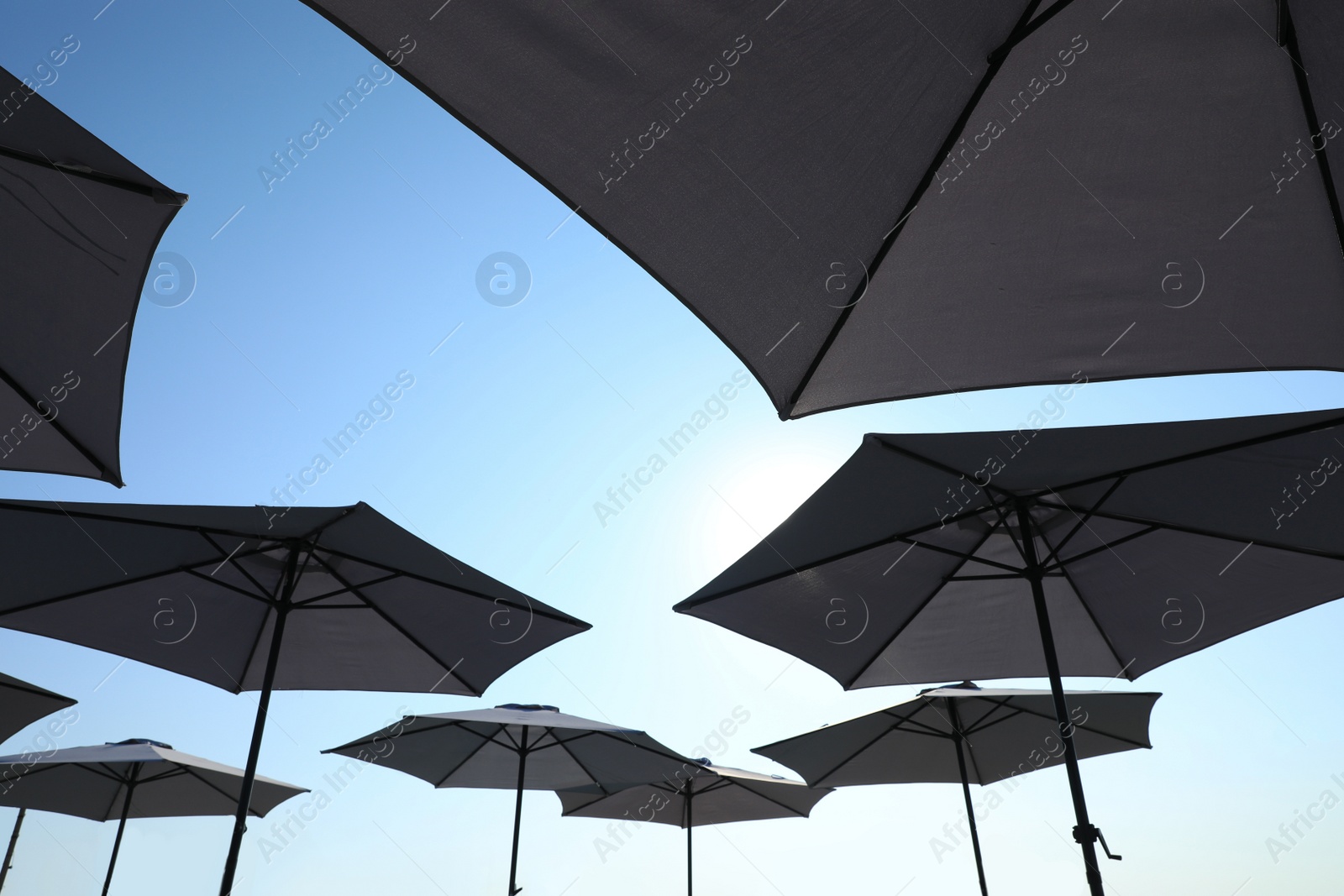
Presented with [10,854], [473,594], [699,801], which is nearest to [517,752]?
[699,801]

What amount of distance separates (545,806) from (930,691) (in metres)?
8.47

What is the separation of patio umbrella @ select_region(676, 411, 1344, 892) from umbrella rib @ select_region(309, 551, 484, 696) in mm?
2054

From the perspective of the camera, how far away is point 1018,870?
389 inches

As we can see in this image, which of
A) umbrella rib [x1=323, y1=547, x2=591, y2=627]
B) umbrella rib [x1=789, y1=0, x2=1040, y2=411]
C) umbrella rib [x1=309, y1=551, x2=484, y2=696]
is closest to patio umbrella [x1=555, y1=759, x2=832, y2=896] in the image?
umbrella rib [x1=309, y1=551, x2=484, y2=696]

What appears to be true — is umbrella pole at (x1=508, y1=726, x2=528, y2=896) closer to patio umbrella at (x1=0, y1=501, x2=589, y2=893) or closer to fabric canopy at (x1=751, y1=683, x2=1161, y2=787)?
fabric canopy at (x1=751, y1=683, x2=1161, y2=787)

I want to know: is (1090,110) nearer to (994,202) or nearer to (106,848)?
(994,202)

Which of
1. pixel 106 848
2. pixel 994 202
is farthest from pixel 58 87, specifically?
pixel 106 848

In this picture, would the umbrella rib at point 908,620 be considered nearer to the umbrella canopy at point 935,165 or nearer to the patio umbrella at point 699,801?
the umbrella canopy at point 935,165

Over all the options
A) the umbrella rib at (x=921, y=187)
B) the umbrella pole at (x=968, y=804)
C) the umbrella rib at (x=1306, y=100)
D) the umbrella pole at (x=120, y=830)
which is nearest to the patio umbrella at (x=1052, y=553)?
the umbrella rib at (x=921, y=187)

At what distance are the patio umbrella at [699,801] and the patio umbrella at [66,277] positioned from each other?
25.6 feet

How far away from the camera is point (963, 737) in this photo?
7.62m

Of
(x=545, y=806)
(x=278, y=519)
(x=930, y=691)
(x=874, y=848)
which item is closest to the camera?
(x=278, y=519)

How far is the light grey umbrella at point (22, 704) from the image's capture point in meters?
5.37

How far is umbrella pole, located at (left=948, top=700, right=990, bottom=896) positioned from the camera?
22.9 feet
